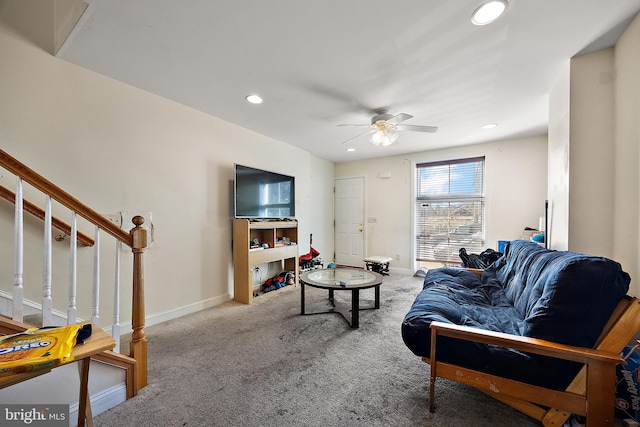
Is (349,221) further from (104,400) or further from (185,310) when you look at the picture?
(104,400)

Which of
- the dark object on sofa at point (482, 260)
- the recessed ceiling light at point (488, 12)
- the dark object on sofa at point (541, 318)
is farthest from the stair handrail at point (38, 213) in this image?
the dark object on sofa at point (482, 260)

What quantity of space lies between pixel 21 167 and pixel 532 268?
10.0ft

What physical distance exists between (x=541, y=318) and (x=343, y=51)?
2.05m

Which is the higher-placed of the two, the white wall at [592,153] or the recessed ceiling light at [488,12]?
the recessed ceiling light at [488,12]

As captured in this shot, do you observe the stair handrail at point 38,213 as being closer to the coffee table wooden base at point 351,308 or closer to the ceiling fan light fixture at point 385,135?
the coffee table wooden base at point 351,308

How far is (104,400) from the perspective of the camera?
4.78 ft

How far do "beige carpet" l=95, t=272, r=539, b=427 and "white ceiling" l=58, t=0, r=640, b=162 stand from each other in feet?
7.54

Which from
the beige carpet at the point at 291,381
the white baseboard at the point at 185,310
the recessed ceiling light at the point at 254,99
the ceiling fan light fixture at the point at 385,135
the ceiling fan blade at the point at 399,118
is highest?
the recessed ceiling light at the point at 254,99

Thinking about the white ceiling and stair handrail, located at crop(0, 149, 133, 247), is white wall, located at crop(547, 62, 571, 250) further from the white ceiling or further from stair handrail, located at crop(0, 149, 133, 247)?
stair handrail, located at crop(0, 149, 133, 247)

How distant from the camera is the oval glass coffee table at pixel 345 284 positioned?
2.52 meters

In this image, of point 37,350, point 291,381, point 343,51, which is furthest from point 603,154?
point 37,350

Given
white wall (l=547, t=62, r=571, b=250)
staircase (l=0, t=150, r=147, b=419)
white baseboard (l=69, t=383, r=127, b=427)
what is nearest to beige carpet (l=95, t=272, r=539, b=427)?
white baseboard (l=69, t=383, r=127, b=427)

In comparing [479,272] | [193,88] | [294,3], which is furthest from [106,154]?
[479,272]

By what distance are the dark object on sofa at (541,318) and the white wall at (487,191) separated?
8.61 ft
